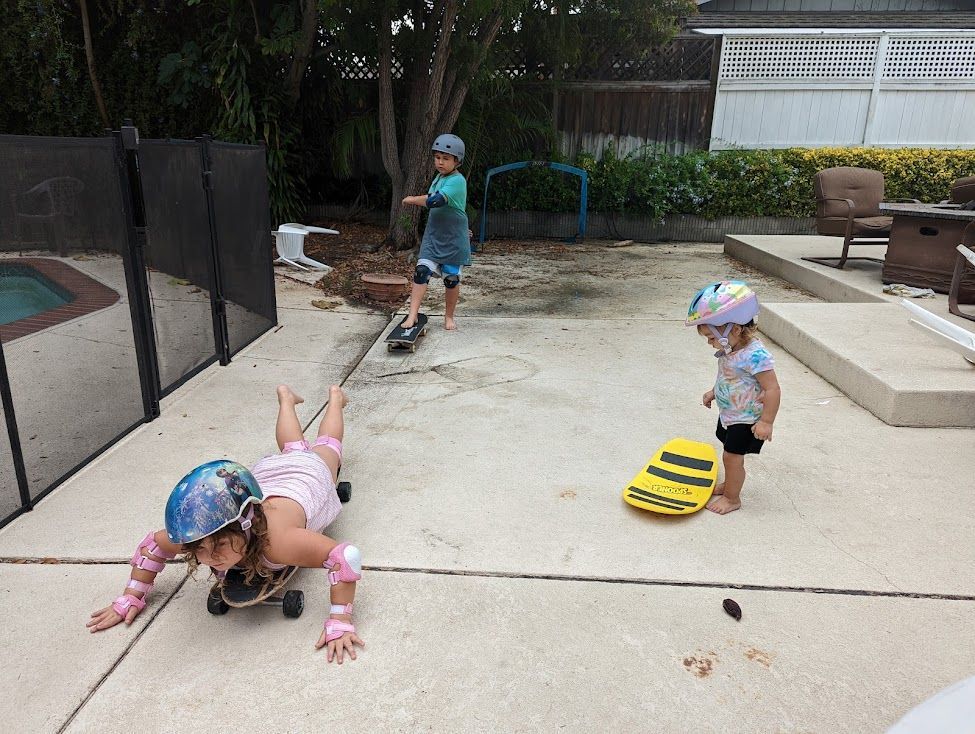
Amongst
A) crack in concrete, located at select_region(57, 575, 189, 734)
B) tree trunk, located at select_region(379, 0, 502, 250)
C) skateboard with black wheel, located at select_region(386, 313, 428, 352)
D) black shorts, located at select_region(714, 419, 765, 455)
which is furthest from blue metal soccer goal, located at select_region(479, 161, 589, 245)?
crack in concrete, located at select_region(57, 575, 189, 734)

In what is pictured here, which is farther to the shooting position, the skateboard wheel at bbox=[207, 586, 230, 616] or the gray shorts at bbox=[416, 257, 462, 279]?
the gray shorts at bbox=[416, 257, 462, 279]

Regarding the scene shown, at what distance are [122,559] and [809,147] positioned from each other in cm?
1061

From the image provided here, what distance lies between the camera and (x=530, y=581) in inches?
97.9

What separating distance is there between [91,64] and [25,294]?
7.27 metres

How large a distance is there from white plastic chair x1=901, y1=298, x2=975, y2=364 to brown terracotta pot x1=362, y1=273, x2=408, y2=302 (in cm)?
399

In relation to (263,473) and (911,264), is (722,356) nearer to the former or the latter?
(263,473)

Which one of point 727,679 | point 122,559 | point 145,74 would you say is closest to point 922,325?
point 727,679

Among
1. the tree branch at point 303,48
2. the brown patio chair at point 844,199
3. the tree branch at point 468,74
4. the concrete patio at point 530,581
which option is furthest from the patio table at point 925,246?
the tree branch at point 303,48

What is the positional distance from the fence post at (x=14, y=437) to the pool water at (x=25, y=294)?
22 centimetres

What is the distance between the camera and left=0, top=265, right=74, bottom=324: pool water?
273 centimetres

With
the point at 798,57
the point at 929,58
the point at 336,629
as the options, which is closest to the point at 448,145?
the point at 336,629

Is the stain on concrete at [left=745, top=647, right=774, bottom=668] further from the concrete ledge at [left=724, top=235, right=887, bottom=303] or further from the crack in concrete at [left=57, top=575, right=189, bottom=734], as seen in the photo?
the concrete ledge at [left=724, top=235, right=887, bottom=303]

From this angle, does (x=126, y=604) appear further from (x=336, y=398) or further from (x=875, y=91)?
(x=875, y=91)

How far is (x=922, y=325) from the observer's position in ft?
14.6
